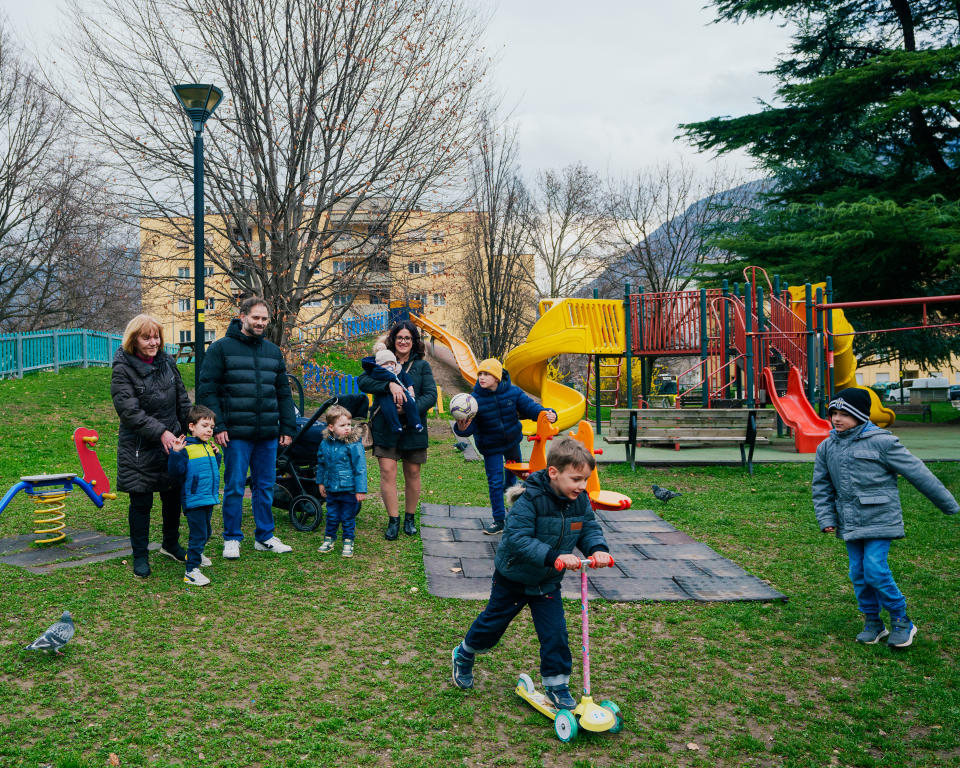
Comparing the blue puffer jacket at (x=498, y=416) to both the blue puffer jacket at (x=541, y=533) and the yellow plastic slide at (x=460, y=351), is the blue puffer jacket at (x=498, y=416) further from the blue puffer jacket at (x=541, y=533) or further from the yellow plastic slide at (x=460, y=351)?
the yellow plastic slide at (x=460, y=351)

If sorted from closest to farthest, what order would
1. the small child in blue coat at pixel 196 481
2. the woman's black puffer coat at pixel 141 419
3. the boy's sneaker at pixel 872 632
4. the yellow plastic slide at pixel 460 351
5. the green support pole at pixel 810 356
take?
the boy's sneaker at pixel 872 632 → the woman's black puffer coat at pixel 141 419 → the small child in blue coat at pixel 196 481 → the green support pole at pixel 810 356 → the yellow plastic slide at pixel 460 351

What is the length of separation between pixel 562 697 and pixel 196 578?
9.97ft

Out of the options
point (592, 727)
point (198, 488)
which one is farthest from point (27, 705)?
point (592, 727)

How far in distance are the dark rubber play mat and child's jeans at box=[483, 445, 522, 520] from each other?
1.02ft

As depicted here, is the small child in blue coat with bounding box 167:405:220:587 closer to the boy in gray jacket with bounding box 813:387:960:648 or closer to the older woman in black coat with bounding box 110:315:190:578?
the older woman in black coat with bounding box 110:315:190:578

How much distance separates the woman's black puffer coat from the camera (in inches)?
206

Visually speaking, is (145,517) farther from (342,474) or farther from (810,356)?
(810,356)

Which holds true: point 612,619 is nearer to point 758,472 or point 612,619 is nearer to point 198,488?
point 198,488

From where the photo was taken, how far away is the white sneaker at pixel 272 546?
20.5 feet

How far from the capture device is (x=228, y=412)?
19.6 ft

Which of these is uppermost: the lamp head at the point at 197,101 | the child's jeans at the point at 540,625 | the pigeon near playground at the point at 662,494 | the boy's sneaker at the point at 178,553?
the lamp head at the point at 197,101

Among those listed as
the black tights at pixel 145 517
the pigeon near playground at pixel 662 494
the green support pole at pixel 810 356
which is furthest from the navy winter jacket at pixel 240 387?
the green support pole at pixel 810 356

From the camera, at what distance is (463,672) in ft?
12.5

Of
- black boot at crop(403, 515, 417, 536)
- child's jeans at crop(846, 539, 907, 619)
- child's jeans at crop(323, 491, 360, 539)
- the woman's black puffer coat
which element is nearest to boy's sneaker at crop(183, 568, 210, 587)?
the woman's black puffer coat
